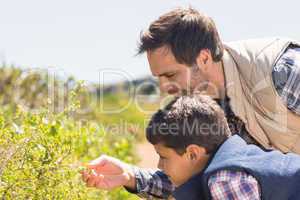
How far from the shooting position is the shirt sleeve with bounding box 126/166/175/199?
3.51 metres

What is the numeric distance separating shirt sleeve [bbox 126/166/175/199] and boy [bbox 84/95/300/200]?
1.75ft

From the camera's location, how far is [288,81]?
352 cm

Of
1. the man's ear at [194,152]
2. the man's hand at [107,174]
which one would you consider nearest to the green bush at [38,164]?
the man's hand at [107,174]

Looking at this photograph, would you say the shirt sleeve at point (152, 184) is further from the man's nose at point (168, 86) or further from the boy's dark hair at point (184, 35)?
the boy's dark hair at point (184, 35)

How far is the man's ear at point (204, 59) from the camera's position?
3635mm

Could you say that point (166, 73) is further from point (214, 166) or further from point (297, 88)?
point (214, 166)

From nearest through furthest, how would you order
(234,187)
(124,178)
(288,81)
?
(234,187) < (124,178) < (288,81)

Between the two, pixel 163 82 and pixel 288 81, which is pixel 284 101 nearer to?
pixel 288 81

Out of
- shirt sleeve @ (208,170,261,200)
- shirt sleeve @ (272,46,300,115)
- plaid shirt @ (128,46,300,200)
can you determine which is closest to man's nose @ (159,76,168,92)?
plaid shirt @ (128,46,300,200)

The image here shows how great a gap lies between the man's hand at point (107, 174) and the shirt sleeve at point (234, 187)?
702mm

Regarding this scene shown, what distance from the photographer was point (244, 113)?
360 centimetres

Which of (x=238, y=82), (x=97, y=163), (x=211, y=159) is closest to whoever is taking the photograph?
(x=211, y=159)

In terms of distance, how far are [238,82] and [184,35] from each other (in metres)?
0.37

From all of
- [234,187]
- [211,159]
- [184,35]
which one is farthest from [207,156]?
[184,35]
